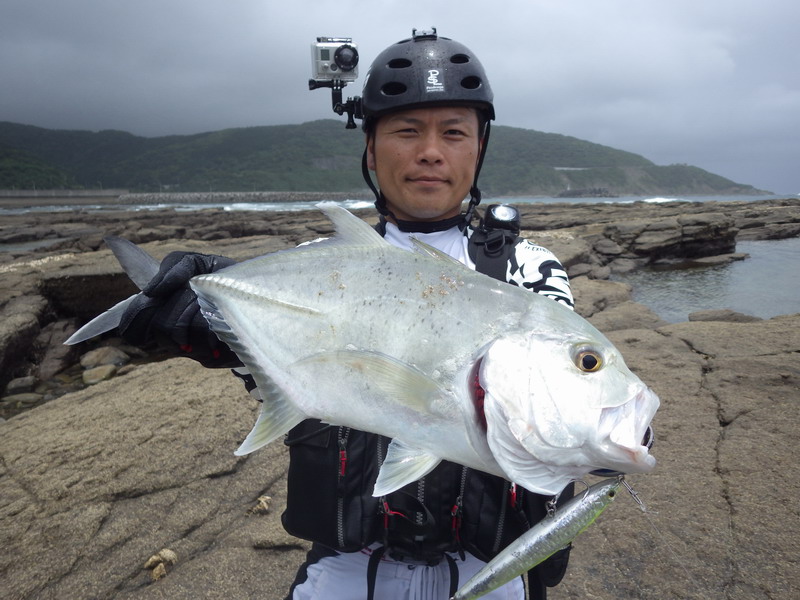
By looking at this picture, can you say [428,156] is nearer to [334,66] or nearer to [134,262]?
[134,262]

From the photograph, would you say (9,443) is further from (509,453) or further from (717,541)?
(717,541)

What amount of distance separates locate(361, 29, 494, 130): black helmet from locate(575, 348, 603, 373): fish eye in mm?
1449

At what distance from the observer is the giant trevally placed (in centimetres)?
109

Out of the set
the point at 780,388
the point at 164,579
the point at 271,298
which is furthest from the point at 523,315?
the point at 780,388

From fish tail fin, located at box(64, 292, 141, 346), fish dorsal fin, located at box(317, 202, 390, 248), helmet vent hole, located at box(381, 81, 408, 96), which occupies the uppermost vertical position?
helmet vent hole, located at box(381, 81, 408, 96)

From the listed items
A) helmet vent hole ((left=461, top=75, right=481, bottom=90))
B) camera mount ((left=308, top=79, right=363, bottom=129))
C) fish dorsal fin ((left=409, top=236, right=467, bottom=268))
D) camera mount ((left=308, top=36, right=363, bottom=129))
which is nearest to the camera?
fish dorsal fin ((left=409, top=236, right=467, bottom=268))

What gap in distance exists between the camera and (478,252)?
2096mm

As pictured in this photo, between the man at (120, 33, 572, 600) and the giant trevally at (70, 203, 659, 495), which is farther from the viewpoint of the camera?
the man at (120, 33, 572, 600)

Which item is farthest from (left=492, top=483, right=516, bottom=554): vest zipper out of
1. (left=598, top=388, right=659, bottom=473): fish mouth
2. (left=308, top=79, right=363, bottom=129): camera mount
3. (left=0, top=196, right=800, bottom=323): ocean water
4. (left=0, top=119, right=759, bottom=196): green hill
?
(left=0, top=119, right=759, bottom=196): green hill

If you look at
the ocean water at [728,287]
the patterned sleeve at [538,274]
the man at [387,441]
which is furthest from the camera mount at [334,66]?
the ocean water at [728,287]

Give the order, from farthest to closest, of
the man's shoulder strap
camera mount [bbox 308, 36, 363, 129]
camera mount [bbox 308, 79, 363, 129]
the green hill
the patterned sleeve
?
the green hill
camera mount [bbox 308, 36, 363, 129]
camera mount [bbox 308, 79, 363, 129]
the man's shoulder strap
the patterned sleeve

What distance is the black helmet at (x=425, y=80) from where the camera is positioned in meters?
2.11

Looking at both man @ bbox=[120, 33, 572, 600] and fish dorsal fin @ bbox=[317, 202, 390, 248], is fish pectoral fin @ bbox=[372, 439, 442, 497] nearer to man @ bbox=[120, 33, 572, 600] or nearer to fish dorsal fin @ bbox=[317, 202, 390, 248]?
man @ bbox=[120, 33, 572, 600]

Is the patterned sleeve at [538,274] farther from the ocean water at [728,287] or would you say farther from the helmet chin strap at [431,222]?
the ocean water at [728,287]
